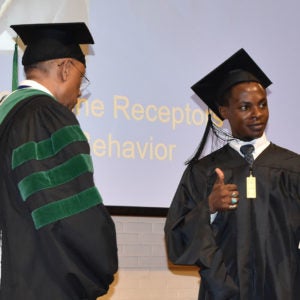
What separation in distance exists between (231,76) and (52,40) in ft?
4.24

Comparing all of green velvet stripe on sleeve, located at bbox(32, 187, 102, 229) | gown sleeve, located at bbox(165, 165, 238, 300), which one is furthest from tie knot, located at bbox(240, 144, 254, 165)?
green velvet stripe on sleeve, located at bbox(32, 187, 102, 229)

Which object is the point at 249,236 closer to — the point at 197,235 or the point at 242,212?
the point at 242,212

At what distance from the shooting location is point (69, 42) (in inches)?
139

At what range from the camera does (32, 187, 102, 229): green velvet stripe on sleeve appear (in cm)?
291

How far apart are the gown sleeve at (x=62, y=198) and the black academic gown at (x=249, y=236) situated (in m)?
0.95

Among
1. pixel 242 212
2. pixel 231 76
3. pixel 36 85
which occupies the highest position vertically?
pixel 36 85

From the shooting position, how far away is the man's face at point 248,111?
4.14 metres

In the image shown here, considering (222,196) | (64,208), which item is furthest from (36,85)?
(222,196)

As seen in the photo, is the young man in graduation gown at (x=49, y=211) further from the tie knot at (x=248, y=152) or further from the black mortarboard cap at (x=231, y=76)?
the black mortarboard cap at (x=231, y=76)

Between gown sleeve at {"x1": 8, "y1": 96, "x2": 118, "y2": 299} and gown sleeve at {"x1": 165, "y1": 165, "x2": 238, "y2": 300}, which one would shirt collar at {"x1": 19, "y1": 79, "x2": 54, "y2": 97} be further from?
gown sleeve at {"x1": 165, "y1": 165, "x2": 238, "y2": 300}

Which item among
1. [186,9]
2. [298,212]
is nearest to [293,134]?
[186,9]

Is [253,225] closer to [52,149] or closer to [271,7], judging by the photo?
[52,149]

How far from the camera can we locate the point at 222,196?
3832 millimetres

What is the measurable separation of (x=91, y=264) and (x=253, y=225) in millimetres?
1241
